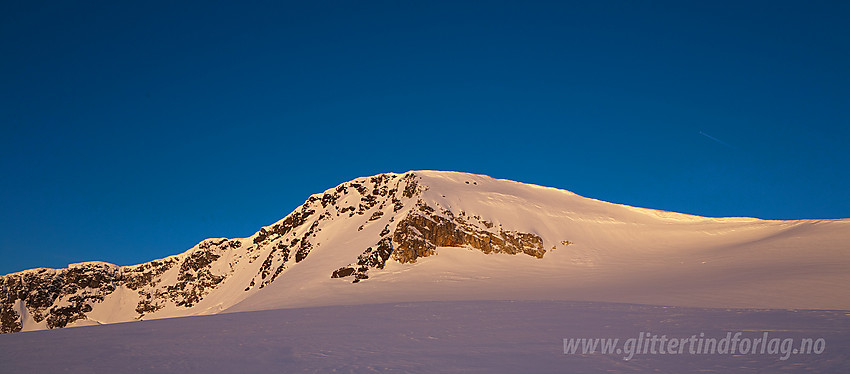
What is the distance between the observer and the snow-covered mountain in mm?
38844

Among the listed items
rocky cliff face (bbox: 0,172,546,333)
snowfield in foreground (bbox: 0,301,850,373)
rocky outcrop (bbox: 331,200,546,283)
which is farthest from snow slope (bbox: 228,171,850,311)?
snowfield in foreground (bbox: 0,301,850,373)

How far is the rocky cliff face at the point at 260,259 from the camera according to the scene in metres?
71.2

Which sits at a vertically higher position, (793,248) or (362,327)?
(793,248)

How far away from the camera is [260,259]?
119562 mm

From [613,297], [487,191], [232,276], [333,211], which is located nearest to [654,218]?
[487,191]

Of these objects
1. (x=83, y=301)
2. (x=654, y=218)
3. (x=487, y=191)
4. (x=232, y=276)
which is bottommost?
(x=83, y=301)

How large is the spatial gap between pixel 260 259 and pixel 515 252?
7600 centimetres

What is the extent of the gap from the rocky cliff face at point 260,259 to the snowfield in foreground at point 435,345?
138 ft

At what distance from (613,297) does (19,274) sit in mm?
211745

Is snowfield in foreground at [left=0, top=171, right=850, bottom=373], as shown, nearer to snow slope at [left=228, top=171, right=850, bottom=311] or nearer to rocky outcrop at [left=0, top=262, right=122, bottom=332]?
snow slope at [left=228, top=171, right=850, bottom=311]

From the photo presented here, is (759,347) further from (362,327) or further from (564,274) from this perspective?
(564,274)

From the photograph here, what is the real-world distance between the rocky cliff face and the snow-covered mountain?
400mm

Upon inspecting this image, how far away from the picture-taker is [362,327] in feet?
71.8

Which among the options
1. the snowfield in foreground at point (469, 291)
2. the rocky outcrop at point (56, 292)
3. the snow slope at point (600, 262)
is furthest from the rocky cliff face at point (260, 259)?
the snow slope at point (600, 262)
